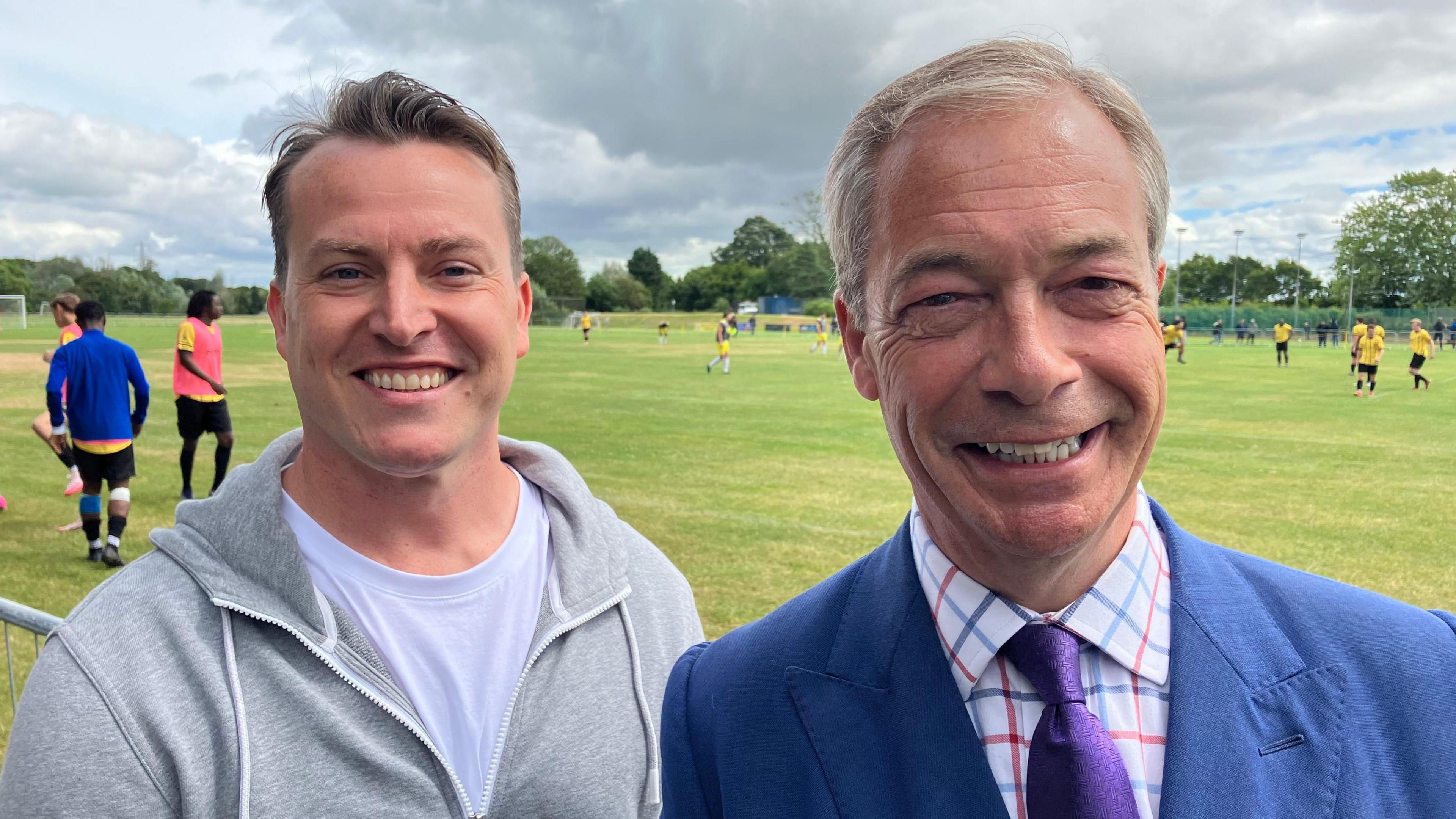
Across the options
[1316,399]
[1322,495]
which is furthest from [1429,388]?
[1322,495]

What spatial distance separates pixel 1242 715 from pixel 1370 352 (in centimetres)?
2576

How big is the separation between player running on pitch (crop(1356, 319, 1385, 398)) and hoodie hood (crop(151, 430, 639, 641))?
967 inches

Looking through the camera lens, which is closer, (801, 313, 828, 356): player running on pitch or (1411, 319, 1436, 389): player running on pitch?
(1411, 319, 1436, 389): player running on pitch

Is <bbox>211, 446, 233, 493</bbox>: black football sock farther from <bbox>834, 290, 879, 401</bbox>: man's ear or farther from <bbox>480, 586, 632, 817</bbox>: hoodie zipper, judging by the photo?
<bbox>834, 290, 879, 401</bbox>: man's ear

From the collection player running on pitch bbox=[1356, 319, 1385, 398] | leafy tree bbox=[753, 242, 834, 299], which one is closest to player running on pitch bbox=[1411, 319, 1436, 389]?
player running on pitch bbox=[1356, 319, 1385, 398]

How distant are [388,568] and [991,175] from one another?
5.17ft

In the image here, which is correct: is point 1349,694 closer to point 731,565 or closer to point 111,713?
point 111,713

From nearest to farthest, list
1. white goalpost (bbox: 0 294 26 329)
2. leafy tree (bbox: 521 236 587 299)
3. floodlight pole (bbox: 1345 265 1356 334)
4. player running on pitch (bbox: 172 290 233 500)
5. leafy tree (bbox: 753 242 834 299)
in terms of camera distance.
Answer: player running on pitch (bbox: 172 290 233 500), white goalpost (bbox: 0 294 26 329), floodlight pole (bbox: 1345 265 1356 334), leafy tree (bbox: 753 242 834 299), leafy tree (bbox: 521 236 587 299)

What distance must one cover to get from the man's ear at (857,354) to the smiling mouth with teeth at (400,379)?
3.06 feet

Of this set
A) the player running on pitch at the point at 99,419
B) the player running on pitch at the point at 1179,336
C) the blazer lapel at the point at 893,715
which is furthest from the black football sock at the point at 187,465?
the player running on pitch at the point at 1179,336

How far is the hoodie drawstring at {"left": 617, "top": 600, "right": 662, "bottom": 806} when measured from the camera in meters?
2.17

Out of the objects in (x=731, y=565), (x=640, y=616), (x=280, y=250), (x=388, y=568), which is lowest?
(x=731, y=565)

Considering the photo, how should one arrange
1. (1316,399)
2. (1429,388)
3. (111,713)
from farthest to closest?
(1429,388) → (1316,399) → (111,713)

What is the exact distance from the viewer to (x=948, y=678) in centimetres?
143
